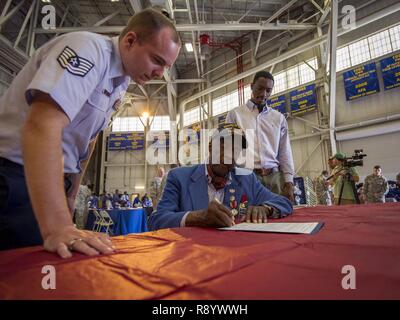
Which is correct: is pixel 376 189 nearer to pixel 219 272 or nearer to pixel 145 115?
pixel 219 272

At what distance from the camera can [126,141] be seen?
11062mm

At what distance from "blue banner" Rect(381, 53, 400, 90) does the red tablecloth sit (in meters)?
7.00

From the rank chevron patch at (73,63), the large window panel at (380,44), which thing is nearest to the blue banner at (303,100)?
the large window panel at (380,44)

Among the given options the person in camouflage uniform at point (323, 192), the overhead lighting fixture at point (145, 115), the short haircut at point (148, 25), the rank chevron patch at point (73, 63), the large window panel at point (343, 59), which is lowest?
the person in camouflage uniform at point (323, 192)

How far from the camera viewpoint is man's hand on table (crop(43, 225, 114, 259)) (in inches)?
18.3

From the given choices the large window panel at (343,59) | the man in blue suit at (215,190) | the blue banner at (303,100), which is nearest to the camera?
the man in blue suit at (215,190)

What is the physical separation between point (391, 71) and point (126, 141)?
9496 mm

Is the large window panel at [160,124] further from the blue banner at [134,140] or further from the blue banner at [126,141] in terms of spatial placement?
the blue banner at [126,141]

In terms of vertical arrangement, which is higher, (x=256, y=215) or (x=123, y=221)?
(x=256, y=215)

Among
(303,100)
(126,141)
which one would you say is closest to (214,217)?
(303,100)

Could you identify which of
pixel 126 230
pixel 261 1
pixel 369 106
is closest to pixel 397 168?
pixel 369 106

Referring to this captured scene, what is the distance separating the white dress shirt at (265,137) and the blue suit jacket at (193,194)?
2.07 ft

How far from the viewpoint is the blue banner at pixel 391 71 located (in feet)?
18.8
